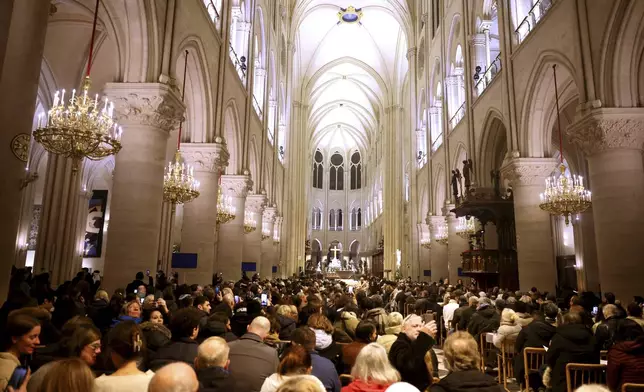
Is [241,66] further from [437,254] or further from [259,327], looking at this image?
[259,327]

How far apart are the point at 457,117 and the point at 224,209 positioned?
11.5 metres

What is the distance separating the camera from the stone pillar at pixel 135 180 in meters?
8.38

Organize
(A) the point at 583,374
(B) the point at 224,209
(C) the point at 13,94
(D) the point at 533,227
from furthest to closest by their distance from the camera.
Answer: (B) the point at 224,209 < (D) the point at 533,227 < (C) the point at 13,94 < (A) the point at 583,374

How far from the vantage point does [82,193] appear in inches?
816

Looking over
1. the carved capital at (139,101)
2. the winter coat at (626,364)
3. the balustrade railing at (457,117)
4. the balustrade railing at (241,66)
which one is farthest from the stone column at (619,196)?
the balustrade railing at (241,66)

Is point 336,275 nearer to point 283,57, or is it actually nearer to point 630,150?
point 283,57

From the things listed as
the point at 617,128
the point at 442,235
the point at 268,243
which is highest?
the point at 617,128

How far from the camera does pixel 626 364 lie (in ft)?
12.8

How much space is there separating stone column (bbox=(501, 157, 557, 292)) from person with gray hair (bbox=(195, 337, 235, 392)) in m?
11.9

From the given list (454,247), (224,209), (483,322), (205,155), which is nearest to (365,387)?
(483,322)

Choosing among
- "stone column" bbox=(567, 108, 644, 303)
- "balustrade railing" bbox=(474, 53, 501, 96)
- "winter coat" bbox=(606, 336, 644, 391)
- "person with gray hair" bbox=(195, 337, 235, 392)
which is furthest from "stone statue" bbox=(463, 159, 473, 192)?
"person with gray hair" bbox=(195, 337, 235, 392)

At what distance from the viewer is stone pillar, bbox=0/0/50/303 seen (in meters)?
4.96

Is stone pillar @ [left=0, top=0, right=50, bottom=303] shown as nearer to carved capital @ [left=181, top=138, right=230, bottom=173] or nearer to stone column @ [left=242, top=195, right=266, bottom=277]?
→ carved capital @ [left=181, top=138, right=230, bottom=173]

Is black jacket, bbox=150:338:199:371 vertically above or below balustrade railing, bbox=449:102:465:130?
below
